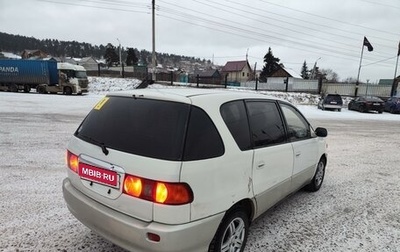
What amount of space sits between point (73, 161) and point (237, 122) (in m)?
1.66

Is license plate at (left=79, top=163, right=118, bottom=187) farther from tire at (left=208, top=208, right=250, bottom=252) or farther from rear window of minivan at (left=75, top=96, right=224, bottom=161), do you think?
tire at (left=208, top=208, right=250, bottom=252)

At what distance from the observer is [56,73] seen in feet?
92.0

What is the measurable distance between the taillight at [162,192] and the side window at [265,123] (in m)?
1.05

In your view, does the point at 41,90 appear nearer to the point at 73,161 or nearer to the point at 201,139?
the point at 73,161

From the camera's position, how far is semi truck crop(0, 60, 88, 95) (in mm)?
27469

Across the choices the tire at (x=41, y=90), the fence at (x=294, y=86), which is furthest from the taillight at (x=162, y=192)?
the fence at (x=294, y=86)

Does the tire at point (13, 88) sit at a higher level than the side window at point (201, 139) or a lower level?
lower

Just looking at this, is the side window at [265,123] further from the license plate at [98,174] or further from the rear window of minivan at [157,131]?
the license plate at [98,174]

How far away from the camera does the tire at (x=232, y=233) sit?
2.57m

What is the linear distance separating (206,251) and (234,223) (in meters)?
0.46

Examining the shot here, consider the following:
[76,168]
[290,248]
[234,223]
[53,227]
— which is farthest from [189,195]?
[53,227]

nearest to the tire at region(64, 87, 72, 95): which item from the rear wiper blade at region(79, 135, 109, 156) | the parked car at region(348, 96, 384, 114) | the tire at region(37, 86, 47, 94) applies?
the tire at region(37, 86, 47, 94)

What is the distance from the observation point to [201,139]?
238 cm

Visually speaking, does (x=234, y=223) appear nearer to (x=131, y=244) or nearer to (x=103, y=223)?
(x=131, y=244)
